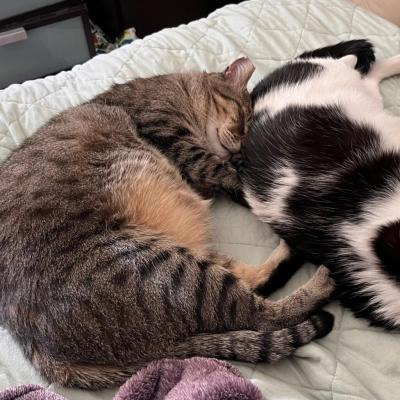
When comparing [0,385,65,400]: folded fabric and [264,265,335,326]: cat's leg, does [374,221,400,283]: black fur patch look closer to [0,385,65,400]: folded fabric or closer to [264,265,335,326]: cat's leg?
[264,265,335,326]: cat's leg

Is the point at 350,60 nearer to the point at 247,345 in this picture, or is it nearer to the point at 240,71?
the point at 240,71

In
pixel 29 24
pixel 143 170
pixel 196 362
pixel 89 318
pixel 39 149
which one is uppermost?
pixel 29 24

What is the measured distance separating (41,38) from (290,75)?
65.7 inches

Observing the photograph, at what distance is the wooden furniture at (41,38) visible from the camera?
8.89 feet

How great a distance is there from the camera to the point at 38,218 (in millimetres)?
1348

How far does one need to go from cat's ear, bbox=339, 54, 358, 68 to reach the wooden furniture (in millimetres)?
1581

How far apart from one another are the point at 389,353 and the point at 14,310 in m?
0.93

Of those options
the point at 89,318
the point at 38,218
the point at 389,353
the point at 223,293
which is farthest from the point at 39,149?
the point at 389,353

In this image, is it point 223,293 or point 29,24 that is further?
point 29,24

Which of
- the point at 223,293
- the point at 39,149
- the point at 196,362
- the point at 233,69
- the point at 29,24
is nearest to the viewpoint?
the point at 196,362

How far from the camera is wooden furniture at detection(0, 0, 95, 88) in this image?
271 cm

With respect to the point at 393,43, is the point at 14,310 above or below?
below

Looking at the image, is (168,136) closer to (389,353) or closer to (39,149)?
(39,149)

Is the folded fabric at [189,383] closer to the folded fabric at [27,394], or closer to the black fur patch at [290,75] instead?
the folded fabric at [27,394]
